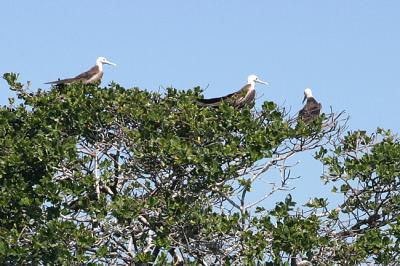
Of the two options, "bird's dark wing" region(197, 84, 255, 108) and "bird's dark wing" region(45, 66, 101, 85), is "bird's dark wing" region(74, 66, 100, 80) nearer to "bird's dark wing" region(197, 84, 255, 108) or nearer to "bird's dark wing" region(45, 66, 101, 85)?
"bird's dark wing" region(45, 66, 101, 85)

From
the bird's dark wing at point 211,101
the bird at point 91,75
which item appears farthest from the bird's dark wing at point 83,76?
the bird's dark wing at point 211,101

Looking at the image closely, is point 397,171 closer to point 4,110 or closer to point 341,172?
point 341,172

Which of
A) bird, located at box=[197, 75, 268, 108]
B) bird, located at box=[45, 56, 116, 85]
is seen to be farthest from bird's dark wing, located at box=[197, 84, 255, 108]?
bird, located at box=[45, 56, 116, 85]

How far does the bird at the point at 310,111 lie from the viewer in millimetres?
15643

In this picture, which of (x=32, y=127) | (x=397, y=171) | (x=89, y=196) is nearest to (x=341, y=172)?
(x=397, y=171)

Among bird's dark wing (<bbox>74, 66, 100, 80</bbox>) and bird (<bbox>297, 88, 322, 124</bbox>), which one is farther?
bird's dark wing (<bbox>74, 66, 100, 80</bbox>)

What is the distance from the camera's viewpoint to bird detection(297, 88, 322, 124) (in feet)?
51.3

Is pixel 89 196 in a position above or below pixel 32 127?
below

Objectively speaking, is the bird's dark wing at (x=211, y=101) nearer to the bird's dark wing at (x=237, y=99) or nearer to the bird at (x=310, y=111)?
the bird's dark wing at (x=237, y=99)

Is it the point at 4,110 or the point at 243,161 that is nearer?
the point at 243,161

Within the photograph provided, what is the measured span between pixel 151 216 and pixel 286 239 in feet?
6.01

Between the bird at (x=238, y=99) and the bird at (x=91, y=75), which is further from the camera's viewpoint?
the bird at (x=91, y=75)

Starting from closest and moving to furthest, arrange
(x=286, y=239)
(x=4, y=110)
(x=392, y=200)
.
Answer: (x=286, y=239)
(x=392, y=200)
(x=4, y=110)

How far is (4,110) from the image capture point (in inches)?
608
